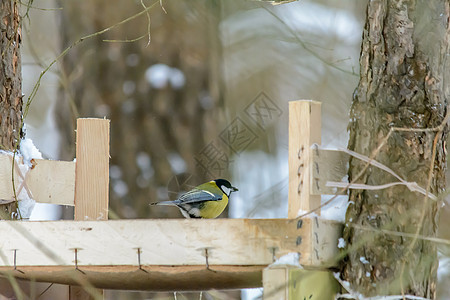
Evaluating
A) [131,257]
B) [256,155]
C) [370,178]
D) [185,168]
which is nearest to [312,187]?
[370,178]

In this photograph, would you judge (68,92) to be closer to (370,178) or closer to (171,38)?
(171,38)

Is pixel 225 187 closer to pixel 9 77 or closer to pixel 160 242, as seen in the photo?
pixel 9 77

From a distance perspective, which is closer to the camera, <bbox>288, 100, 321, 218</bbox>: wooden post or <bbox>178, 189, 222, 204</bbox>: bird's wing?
<bbox>288, 100, 321, 218</bbox>: wooden post

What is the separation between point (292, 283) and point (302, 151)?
0.34 m

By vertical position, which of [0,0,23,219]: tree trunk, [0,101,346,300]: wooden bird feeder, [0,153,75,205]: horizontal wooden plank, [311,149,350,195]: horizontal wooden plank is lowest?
[0,101,346,300]: wooden bird feeder

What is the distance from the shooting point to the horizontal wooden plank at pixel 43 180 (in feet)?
7.79

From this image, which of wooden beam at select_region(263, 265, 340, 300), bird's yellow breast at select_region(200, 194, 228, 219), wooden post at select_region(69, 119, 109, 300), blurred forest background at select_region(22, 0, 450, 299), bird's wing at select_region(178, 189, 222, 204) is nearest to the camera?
wooden beam at select_region(263, 265, 340, 300)

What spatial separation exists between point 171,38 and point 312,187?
2014mm

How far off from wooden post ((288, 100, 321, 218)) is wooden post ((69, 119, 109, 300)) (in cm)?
70

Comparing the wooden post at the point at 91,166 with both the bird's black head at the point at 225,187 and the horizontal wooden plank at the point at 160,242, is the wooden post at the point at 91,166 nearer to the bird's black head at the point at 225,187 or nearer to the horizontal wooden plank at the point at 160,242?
the horizontal wooden plank at the point at 160,242

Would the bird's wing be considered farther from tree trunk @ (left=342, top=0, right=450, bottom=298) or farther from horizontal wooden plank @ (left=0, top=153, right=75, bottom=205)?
tree trunk @ (left=342, top=0, right=450, bottom=298)

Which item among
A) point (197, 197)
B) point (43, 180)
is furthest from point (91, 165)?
point (197, 197)

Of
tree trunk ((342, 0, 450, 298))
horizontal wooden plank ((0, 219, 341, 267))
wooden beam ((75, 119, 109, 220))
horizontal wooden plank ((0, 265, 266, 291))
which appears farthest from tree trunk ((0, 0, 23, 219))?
tree trunk ((342, 0, 450, 298))

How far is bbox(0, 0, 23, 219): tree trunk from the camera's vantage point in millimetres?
2727
